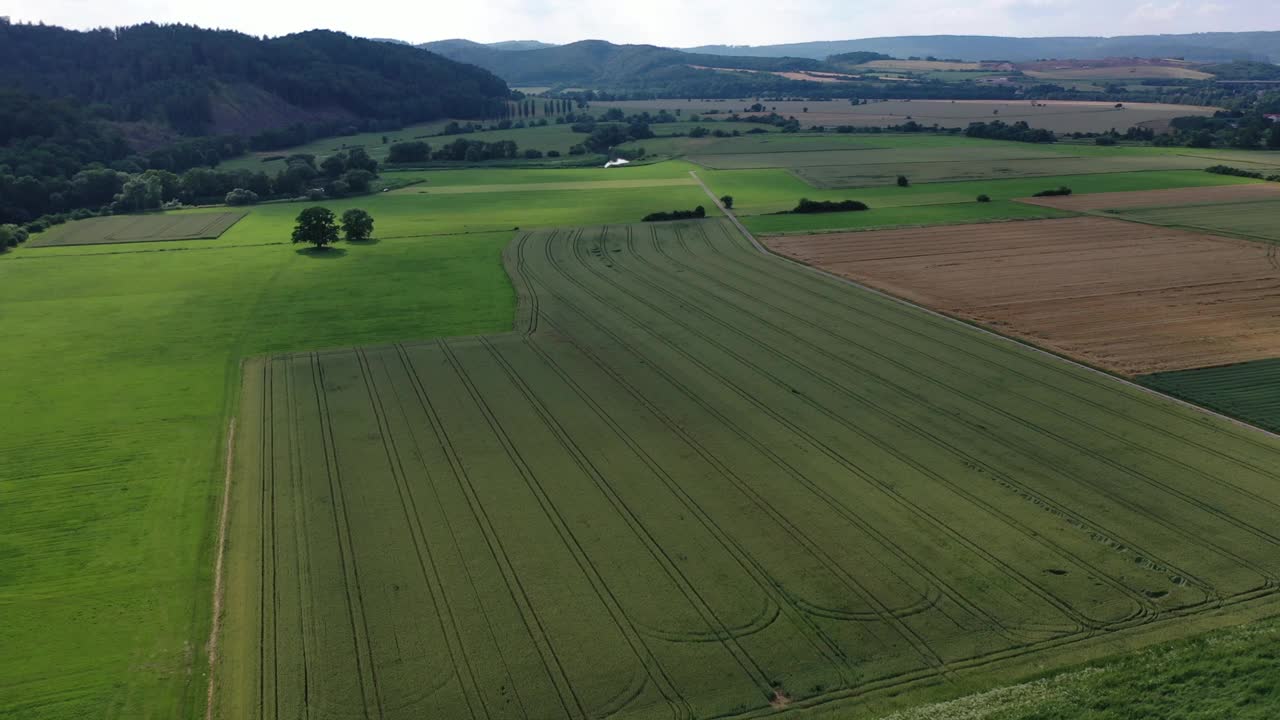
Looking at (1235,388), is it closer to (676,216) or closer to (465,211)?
(676,216)

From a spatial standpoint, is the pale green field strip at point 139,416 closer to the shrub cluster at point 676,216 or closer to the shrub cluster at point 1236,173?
the shrub cluster at point 676,216

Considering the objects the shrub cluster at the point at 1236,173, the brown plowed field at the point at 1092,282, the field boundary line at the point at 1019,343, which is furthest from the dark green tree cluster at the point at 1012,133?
the field boundary line at the point at 1019,343

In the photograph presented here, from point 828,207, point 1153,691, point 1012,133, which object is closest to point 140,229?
point 828,207

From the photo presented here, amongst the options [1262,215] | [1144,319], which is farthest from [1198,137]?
[1144,319]

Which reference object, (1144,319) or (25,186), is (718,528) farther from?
(25,186)

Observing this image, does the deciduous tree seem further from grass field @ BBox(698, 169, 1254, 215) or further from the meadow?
grass field @ BBox(698, 169, 1254, 215)

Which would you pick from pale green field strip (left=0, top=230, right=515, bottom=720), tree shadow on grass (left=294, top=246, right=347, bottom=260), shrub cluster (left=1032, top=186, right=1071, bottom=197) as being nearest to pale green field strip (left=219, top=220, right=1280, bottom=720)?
pale green field strip (left=0, top=230, right=515, bottom=720)
